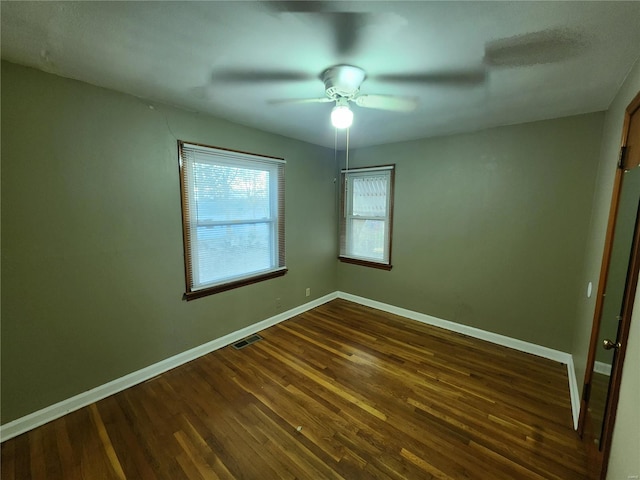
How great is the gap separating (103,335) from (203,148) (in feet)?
5.76

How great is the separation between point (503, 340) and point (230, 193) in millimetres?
3345

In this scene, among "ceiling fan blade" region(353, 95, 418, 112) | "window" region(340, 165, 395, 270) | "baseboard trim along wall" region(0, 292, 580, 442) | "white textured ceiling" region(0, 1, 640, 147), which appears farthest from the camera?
"window" region(340, 165, 395, 270)

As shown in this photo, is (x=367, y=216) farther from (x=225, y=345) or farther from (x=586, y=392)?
(x=586, y=392)

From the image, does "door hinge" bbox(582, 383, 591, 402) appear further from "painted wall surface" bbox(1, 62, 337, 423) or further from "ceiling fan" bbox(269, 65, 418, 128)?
"painted wall surface" bbox(1, 62, 337, 423)

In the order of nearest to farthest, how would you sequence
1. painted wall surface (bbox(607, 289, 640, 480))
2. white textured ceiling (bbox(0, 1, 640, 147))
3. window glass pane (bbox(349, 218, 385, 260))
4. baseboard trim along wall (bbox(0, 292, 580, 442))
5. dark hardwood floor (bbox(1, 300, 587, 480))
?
painted wall surface (bbox(607, 289, 640, 480))
white textured ceiling (bbox(0, 1, 640, 147))
dark hardwood floor (bbox(1, 300, 587, 480))
baseboard trim along wall (bbox(0, 292, 580, 442))
window glass pane (bbox(349, 218, 385, 260))

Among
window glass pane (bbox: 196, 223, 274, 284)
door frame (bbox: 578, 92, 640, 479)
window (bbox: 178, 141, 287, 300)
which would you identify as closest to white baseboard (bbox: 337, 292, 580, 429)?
door frame (bbox: 578, 92, 640, 479)

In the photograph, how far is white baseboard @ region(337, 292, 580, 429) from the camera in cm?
206

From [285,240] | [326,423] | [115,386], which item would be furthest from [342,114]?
[115,386]

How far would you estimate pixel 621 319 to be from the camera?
1.25 metres

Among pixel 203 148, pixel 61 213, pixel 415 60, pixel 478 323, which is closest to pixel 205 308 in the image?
pixel 61 213

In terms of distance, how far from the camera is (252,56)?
4.83 ft

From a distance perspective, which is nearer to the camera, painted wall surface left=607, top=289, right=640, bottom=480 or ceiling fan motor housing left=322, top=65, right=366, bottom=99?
painted wall surface left=607, top=289, right=640, bottom=480

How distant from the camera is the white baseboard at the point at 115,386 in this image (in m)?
1.71

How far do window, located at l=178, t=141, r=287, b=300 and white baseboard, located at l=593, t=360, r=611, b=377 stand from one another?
2812 mm
